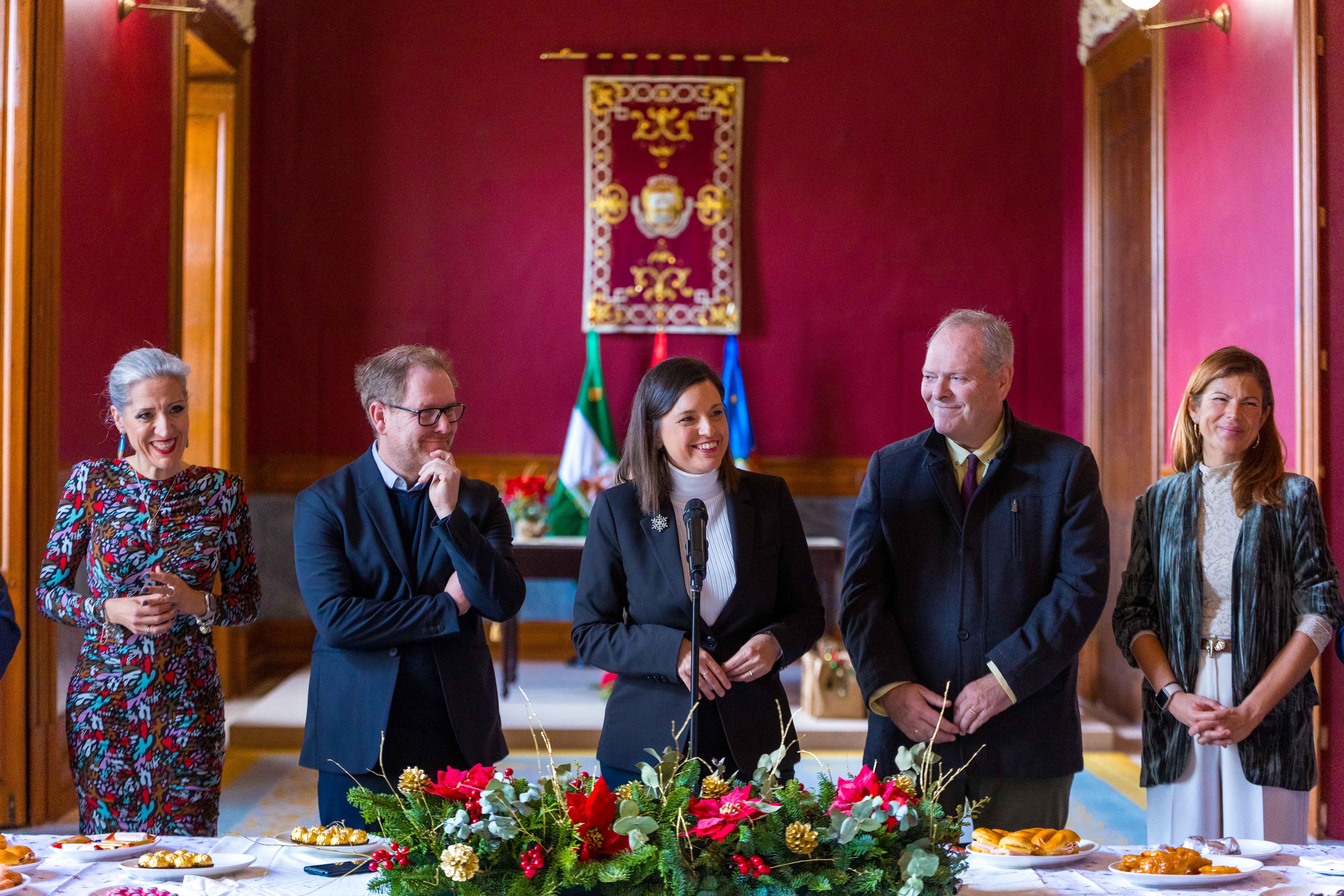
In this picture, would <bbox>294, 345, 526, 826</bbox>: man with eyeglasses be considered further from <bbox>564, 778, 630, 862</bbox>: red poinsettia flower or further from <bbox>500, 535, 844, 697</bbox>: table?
<bbox>500, 535, 844, 697</bbox>: table

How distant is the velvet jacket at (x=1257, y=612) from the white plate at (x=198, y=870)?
1.90 m

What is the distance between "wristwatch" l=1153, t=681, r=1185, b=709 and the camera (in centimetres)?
259

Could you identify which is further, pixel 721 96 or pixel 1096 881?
pixel 721 96

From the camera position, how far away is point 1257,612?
2.58 metres

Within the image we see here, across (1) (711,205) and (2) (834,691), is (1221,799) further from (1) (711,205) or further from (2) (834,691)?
(1) (711,205)

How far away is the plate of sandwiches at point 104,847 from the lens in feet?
6.13

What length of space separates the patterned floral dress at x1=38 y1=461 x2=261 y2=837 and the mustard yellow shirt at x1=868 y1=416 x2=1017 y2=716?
1378 millimetres

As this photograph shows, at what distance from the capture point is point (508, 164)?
277 inches

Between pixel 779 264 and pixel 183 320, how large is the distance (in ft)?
10.9

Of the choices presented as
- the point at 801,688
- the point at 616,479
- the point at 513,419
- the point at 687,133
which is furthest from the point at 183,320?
the point at 616,479

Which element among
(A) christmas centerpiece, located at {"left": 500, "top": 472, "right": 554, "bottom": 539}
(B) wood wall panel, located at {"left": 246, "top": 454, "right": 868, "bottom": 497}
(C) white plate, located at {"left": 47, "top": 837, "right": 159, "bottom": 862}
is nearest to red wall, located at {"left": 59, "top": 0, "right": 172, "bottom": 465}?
(A) christmas centerpiece, located at {"left": 500, "top": 472, "right": 554, "bottom": 539}

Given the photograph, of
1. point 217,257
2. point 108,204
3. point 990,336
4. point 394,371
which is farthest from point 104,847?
point 217,257

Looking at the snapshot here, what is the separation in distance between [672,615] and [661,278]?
193 inches

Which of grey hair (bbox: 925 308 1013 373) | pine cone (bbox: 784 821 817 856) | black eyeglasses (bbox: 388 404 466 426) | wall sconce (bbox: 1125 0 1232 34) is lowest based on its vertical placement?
pine cone (bbox: 784 821 817 856)
